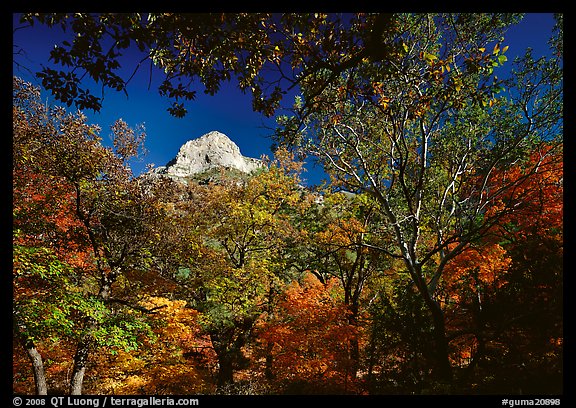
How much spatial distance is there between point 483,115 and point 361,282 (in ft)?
30.1

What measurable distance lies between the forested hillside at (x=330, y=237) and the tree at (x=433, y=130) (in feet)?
0.21

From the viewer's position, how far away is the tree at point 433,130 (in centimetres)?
511

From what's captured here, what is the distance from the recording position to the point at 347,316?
41.5 feet

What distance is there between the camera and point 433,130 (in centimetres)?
868

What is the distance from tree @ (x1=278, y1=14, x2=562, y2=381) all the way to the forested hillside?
2.6 inches

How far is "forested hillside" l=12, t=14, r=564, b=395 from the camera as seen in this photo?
5.58 m


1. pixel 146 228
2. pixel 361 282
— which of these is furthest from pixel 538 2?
pixel 361 282

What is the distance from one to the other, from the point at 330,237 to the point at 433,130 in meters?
6.46

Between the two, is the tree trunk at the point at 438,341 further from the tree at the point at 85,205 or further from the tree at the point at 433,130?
the tree at the point at 85,205

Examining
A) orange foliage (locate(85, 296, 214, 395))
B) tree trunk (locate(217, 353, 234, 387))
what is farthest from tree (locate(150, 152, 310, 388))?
orange foliage (locate(85, 296, 214, 395))

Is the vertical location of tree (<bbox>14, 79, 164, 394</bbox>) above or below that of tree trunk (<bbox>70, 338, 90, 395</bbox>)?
above

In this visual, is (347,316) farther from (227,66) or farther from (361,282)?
(227,66)

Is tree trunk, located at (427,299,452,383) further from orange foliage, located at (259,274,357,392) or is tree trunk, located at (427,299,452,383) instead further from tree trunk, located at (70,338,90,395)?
tree trunk, located at (70,338,90,395)

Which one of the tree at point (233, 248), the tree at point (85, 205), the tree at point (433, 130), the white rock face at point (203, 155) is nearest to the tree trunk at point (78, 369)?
the tree at point (85, 205)
